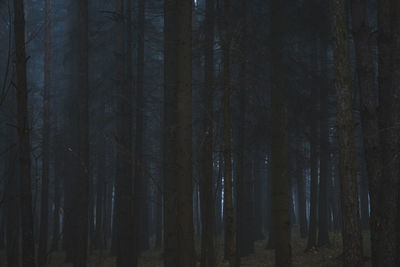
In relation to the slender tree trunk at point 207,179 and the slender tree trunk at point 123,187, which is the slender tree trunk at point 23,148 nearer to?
the slender tree trunk at point 207,179

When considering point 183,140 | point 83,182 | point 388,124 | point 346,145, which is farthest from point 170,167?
point 388,124

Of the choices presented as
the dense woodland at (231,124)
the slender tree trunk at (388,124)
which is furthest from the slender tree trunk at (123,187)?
the slender tree trunk at (388,124)

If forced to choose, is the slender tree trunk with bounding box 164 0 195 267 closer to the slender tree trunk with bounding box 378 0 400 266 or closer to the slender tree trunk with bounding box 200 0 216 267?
the slender tree trunk with bounding box 200 0 216 267

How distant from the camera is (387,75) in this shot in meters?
9.03

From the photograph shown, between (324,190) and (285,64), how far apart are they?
7.98 m

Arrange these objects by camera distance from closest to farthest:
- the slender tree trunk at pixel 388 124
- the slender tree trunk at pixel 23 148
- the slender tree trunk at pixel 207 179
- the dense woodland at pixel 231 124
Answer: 1. the slender tree trunk at pixel 23 148
2. the dense woodland at pixel 231 124
3. the slender tree trunk at pixel 207 179
4. the slender tree trunk at pixel 388 124

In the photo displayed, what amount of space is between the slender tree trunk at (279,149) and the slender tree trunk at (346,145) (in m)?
3.38

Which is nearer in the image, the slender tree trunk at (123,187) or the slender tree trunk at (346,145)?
the slender tree trunk at (346,145)

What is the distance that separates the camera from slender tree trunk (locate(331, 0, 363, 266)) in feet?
25.1

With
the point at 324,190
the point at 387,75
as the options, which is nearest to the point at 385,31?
the point at 387,75

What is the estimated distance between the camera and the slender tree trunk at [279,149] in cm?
1115

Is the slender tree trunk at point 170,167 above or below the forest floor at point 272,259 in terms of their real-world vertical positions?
above

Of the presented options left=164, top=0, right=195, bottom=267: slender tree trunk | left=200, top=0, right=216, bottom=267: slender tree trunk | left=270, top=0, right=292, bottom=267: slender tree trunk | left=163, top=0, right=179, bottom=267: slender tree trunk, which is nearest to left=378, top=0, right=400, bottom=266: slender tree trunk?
left=270, top=0, right=292, bottom=267: slender tree trunk

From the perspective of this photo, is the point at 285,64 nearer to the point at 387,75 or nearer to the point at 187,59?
the point at 387,75
